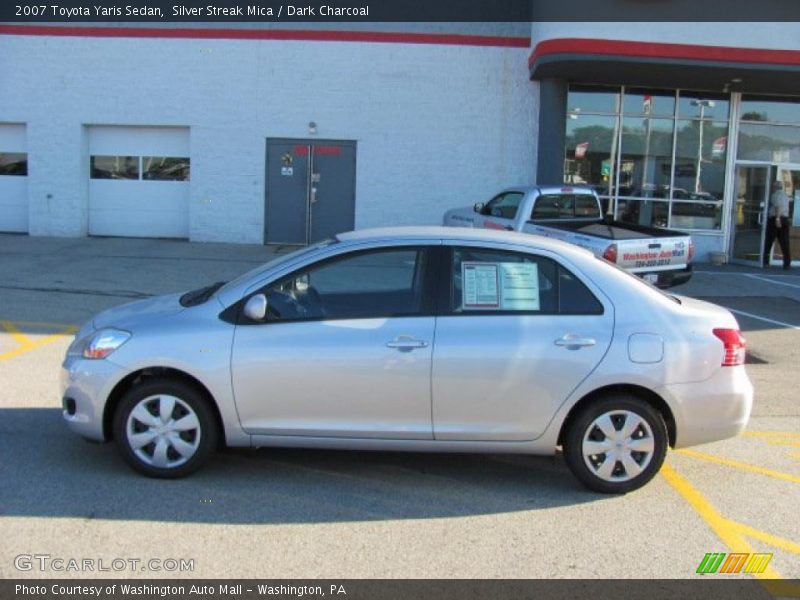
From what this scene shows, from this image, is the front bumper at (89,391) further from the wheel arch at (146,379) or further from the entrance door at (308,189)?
the entrance door at (308,189)

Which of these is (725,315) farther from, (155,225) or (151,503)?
(155,225)

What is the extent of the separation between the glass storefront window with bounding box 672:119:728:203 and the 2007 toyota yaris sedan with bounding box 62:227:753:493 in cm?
1371

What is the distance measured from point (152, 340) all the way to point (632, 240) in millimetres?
6685

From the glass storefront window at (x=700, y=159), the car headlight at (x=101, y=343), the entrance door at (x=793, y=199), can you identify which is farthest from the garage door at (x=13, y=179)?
the entrance door at (x=793, y=199)

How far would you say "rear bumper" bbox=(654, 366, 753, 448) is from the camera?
4.73 m

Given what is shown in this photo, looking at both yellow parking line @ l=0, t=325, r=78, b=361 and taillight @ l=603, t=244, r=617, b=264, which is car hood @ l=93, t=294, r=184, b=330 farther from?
taillight @ l=603, t=244, r=617, b=264

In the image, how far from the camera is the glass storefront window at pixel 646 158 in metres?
17.4

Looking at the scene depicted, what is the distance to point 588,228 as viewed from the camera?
1070cm

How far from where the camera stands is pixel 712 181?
17.7 meters

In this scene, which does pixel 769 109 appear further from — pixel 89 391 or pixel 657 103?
pixel 89 391

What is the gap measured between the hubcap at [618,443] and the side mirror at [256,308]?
207cm

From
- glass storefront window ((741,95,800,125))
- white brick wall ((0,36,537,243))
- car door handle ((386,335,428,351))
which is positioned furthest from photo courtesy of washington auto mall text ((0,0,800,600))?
glass storefront window ((741,95,800,125))
